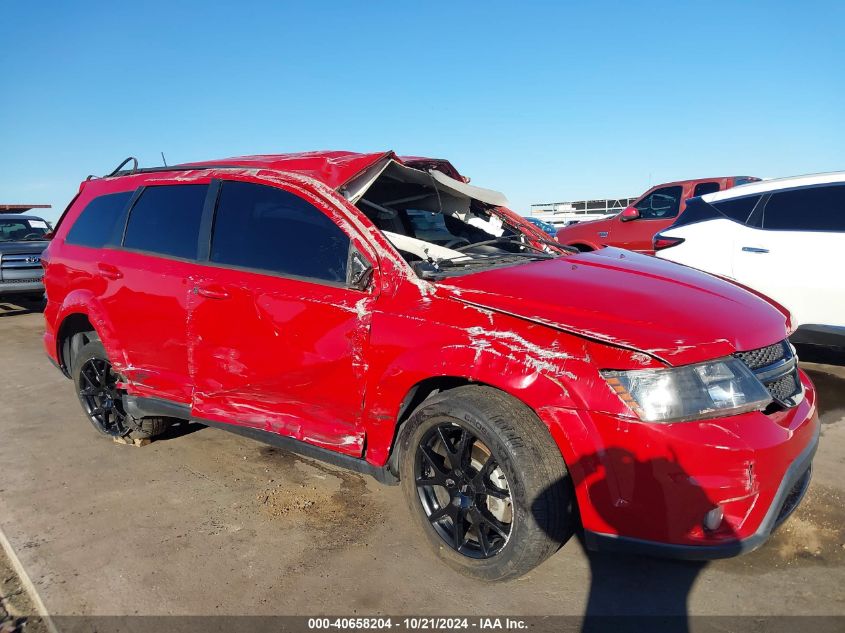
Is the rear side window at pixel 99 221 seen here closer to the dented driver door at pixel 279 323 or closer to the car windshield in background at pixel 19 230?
the dented driver door at pixel 279 323

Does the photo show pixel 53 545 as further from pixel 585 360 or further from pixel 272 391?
pixel 585 360

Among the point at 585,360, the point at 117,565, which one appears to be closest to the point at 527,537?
the point at 585,360

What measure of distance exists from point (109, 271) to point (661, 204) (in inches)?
335

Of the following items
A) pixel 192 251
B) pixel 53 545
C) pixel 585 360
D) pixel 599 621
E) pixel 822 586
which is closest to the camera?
pixel 585 360

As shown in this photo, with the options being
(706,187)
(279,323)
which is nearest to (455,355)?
(279,323)

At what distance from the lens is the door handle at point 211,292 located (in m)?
3.14

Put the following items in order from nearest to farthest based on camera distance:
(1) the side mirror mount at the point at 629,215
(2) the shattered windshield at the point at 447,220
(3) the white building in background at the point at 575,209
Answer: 1. (2) the shattered windshield at the point at 447,220
2. (1) the side mirror mount at the point at 629,215
3. (3) the white building in background at the point at 575,209

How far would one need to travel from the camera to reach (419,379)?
2504mm

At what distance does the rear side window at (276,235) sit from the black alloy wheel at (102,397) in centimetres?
148

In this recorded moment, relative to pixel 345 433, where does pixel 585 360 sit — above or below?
above

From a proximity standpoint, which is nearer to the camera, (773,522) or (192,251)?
(773,522)

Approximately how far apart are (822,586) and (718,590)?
423 mm

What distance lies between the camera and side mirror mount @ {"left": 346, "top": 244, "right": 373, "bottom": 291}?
8.94ft

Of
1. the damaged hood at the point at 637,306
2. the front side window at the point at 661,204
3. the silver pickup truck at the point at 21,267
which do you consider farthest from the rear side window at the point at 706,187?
the silver pickup truck at the point at 21,267
